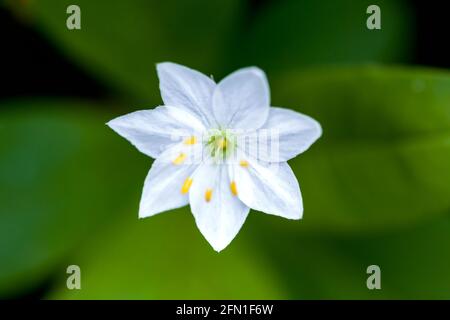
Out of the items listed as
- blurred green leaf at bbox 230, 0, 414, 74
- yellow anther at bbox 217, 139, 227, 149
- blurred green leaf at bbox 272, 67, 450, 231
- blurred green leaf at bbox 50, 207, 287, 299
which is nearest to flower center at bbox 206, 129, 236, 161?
yellow anther at bbox 217, 139, 227, 149

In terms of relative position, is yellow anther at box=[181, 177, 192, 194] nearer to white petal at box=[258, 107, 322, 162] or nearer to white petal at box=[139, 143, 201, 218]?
white petal at box=[139, 143, 201, 218]

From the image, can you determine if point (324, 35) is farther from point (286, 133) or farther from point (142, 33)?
point (286, 133)

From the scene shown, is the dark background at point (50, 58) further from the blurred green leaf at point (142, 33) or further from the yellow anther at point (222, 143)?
the yellow anther at point (222, 143)

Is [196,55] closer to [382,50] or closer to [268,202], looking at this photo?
[382,50]

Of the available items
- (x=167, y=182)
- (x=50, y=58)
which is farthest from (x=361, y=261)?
(x=50, y=58)

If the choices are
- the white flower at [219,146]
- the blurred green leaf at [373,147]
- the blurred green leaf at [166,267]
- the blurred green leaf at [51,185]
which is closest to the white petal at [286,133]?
the white flower at [219,146]
